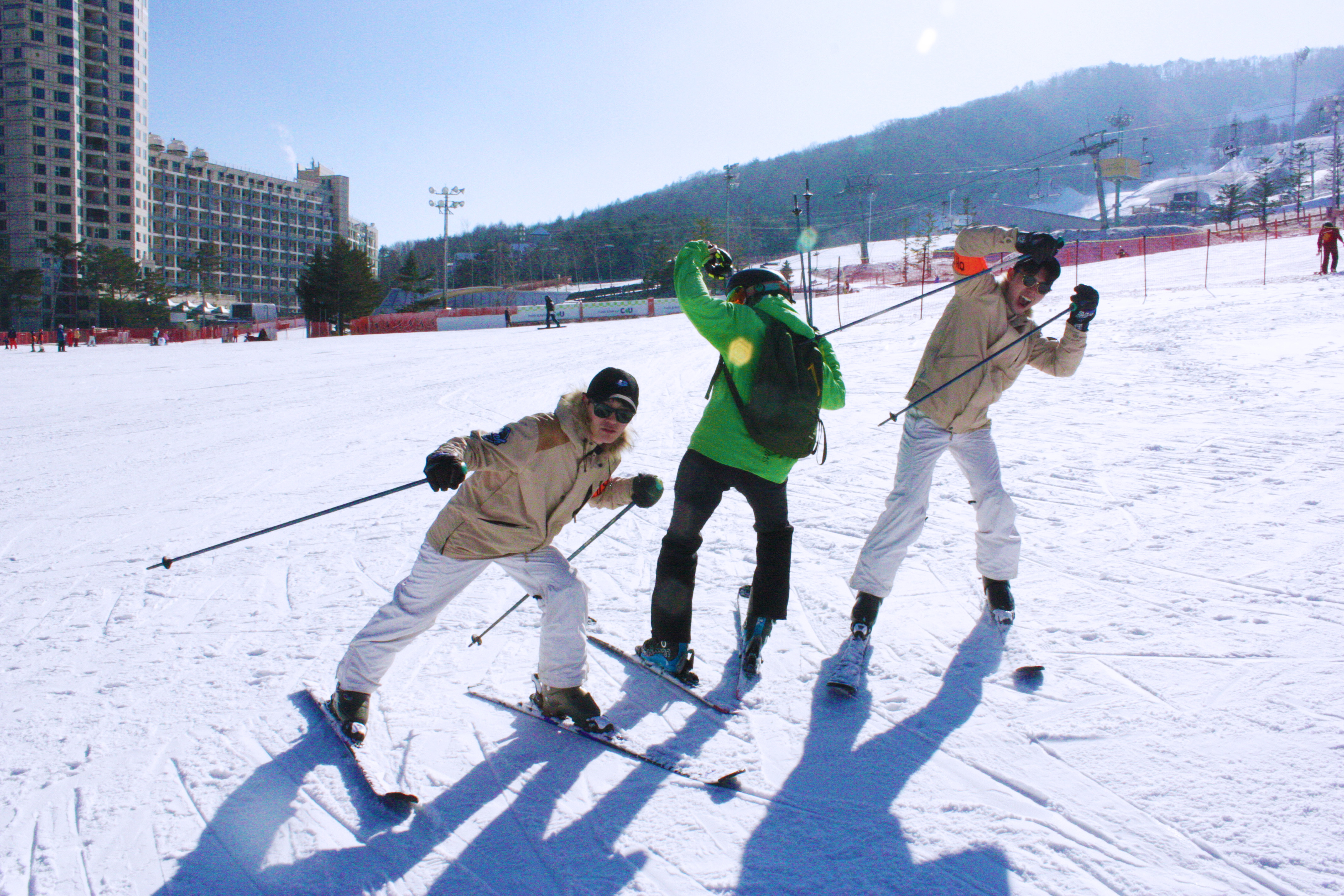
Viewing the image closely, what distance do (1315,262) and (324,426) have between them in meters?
23.9

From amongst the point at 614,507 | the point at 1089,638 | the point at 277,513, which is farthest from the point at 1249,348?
the point at 277,513

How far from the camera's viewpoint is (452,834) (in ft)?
7.54

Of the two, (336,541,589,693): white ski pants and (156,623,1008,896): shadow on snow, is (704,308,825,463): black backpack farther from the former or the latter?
(156,623,1008,896): shadow on snow

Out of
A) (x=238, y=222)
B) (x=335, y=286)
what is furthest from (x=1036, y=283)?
(x=238, y=222)

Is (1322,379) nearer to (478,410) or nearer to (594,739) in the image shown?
(594,739)

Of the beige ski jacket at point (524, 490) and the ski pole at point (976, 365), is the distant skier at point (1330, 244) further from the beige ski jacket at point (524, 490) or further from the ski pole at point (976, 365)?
the beige ski jacket at point (524, 490)

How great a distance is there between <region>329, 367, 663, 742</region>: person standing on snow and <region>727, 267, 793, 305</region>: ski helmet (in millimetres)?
736

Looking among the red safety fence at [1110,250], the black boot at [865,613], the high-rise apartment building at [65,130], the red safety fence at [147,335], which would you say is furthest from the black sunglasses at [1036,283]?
the high-rise apartment building at [65,130]

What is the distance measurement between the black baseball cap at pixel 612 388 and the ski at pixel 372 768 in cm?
133

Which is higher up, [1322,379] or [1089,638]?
[1322,379]

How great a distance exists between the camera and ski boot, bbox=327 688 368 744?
8.79 ft

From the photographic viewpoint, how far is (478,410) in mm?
10594

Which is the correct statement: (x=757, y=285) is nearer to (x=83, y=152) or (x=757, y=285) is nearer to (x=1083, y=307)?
(x=1083, y=307)

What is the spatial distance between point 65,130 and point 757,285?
91.6 m
